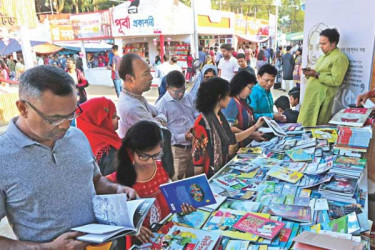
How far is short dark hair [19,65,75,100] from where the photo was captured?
1.04 metres

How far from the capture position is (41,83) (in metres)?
1.04

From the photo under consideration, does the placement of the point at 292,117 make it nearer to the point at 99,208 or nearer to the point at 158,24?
the point at 99,208

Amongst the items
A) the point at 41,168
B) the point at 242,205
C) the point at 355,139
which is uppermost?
the point at 41,168

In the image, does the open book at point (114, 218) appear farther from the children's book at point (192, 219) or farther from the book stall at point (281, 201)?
the children's book at point (192, 219)

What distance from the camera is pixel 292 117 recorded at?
3.94 meters

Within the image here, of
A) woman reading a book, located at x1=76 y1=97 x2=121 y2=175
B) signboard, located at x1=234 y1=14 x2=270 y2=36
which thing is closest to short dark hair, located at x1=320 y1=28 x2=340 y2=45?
woman reading a book, located at x1=76 y1=97 x2=121 y2=175

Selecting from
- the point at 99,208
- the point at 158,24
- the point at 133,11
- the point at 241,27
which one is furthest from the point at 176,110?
the point at 241,27

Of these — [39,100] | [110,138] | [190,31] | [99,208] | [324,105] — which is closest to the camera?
[39,100]

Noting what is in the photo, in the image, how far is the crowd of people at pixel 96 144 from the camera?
105 centimetres

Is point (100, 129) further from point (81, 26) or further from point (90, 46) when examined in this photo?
point (90, 46)

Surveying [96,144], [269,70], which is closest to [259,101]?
[269,70]

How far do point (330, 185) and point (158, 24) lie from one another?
976 cm

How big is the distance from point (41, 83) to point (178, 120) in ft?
6.27

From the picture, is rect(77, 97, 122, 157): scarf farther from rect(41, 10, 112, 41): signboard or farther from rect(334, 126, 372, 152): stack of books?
rect(41, 10, 112, 41): signboard
